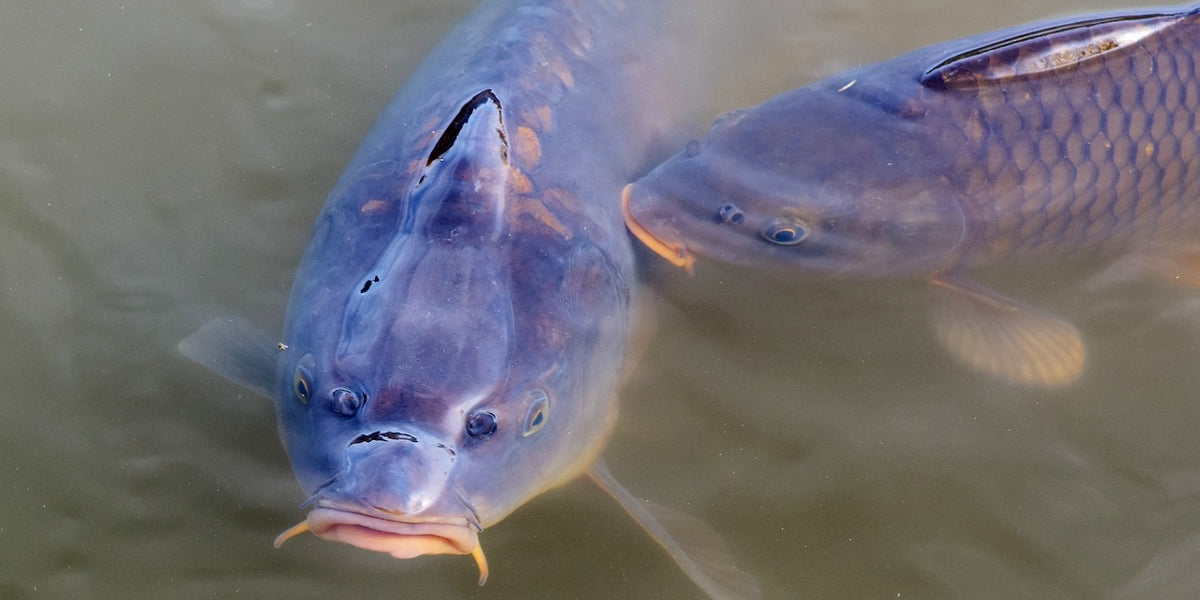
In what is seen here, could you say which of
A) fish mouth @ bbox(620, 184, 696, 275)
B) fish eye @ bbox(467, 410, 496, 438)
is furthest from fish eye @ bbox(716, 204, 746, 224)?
fish eye @ bbox(467, 410, 496, 438)

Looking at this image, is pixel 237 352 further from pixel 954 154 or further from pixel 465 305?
pixel 954 154

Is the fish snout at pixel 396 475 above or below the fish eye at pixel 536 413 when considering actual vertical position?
above

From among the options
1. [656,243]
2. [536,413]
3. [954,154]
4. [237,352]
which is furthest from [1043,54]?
[237,352]

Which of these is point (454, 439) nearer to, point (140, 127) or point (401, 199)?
point (401, 199)

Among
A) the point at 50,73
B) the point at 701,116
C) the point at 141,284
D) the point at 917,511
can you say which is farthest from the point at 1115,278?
the point at 50,73

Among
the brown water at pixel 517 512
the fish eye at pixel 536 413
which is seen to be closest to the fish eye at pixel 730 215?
the brown water at pixel 517 512

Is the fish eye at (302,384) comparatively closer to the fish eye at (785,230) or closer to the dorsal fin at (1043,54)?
the fish eye at (785,230)
